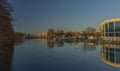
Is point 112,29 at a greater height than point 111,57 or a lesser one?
greater

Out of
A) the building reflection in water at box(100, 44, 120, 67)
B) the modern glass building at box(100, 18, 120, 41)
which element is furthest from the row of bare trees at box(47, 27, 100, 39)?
the building reflection in water at box(100, 44, 120, 67)

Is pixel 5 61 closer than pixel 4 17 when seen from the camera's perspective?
Yes

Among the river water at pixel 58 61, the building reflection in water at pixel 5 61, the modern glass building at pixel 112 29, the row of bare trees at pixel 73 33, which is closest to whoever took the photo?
the building reflection in water at pixel 5 61

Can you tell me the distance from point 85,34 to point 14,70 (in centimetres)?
2420

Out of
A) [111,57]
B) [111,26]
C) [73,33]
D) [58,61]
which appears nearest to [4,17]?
[58,61]

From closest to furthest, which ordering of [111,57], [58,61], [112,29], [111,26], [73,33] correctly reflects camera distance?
[58,61] < [111,57] < [112,29] < [111,26] < [73,33]

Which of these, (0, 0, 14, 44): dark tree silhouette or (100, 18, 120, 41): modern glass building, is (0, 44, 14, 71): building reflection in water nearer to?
(0, 0, 14, 44): dark tree silhouette

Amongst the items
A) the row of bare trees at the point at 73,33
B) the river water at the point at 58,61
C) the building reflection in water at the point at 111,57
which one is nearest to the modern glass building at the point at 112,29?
the row of bare trees at the point at 73,33

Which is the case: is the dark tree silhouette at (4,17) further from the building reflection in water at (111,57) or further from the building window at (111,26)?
the building window at (111,26)

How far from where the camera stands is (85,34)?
90.9 ft

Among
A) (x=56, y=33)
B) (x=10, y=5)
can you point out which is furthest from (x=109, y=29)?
(x=10, y=5)

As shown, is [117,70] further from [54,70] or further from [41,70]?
[41,70]

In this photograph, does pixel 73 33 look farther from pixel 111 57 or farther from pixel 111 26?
pixel 111 57

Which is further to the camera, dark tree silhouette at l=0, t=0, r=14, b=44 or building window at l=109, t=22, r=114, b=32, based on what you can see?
building window at l=109, t=22, r=114, b=32
